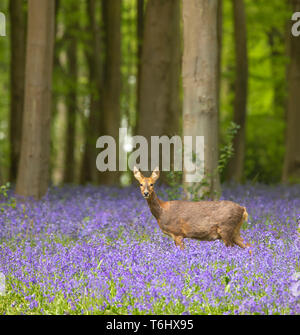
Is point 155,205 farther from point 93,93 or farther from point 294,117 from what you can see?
point 93,93

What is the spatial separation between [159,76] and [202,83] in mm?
4637

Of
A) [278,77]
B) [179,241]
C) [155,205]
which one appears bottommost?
[179,241]

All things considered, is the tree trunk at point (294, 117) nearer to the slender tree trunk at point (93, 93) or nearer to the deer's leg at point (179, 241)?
the slender tree trunk at point (93, 93)

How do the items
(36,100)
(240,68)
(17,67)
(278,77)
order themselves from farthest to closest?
(278,77) → (17,67) → (240,68) → (36,100)

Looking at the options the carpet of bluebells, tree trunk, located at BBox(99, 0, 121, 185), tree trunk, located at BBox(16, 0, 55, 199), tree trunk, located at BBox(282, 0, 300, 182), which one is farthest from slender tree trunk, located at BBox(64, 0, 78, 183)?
the carpet of bluebells

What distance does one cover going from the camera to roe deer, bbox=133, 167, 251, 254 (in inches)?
263

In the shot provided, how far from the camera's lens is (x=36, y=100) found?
479 inches

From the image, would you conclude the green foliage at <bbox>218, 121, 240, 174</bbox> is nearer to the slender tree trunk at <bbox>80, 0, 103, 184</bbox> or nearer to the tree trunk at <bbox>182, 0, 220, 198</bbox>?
the tree trunk at <bbox>182, 0, 220, 198</bbox>

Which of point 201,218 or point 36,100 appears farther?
point 36,100

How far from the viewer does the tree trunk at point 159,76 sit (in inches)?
584

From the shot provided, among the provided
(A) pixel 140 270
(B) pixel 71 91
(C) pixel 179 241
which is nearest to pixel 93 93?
(B) pixel 71 91

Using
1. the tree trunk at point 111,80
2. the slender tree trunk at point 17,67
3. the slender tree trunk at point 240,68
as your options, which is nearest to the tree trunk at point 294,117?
the slender tree trunk at point 240,68

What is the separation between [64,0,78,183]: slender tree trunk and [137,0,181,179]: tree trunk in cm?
796

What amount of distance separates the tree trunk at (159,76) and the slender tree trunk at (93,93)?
5.55 m
